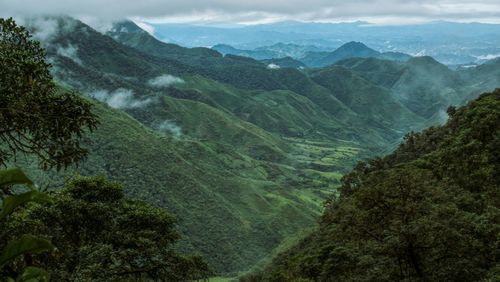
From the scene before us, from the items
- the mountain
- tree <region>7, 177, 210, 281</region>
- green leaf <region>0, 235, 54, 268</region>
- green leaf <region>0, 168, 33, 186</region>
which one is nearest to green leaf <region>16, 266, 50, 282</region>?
green leaf <region>0, 235, 54, 268</region>

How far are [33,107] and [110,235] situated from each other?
64.7 ft

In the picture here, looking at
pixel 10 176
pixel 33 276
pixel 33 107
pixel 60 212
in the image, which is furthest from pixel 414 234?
pixel 10 176

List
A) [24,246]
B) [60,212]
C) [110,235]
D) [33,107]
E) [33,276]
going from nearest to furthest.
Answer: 1. [24,246]
2. [33,276]
3. [33,107]
4. [60,212]
5. [110,235]

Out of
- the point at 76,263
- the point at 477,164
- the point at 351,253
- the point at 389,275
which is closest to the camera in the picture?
the point at 76,263

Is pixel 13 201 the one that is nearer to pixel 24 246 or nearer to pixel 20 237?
pixel 20 237

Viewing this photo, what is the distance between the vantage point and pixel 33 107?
1441 cm

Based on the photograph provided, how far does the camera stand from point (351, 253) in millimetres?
35438

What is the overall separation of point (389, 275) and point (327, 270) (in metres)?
9.85

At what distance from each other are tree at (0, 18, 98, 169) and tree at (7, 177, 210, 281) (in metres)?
10.7

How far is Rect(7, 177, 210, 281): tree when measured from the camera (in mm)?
26359

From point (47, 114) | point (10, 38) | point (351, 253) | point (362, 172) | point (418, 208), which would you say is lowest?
point (362, 172)

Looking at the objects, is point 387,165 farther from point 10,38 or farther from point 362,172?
point 10,38

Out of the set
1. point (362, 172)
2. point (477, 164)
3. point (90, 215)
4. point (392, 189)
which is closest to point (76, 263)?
point (90, 215)

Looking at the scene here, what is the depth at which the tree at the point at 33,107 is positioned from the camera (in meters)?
13.7
